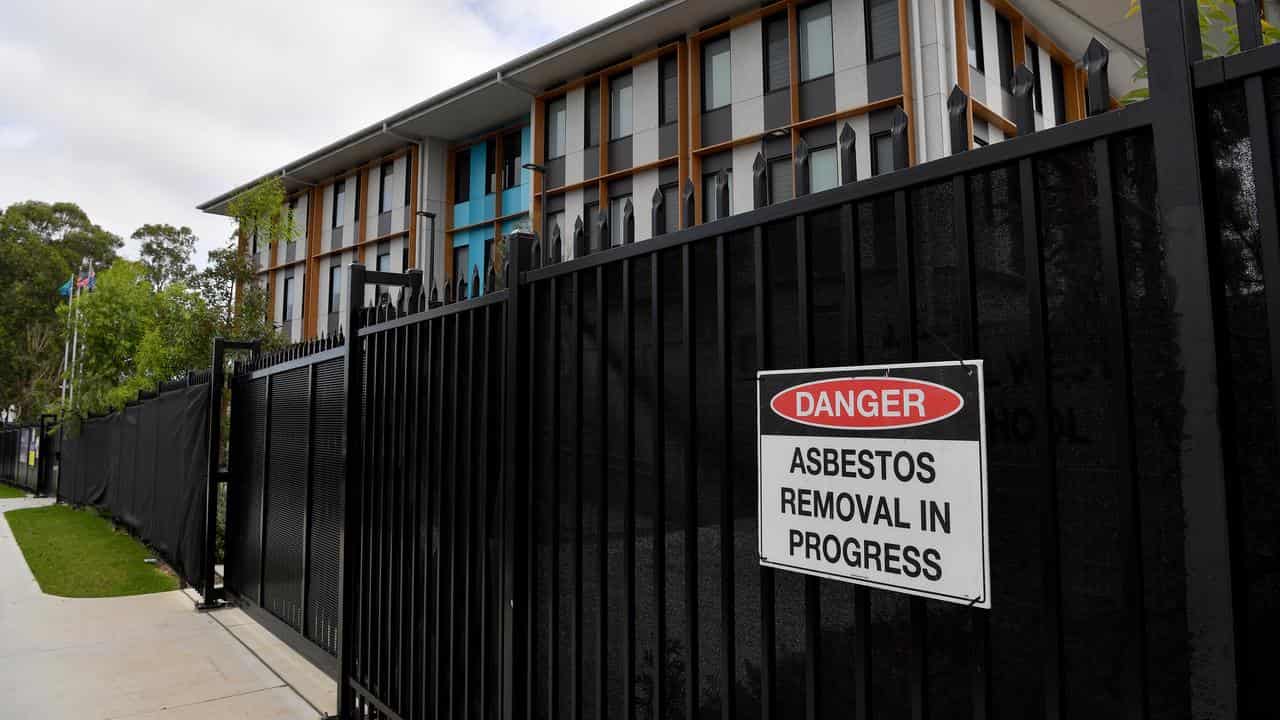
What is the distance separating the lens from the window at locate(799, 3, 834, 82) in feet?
55.9

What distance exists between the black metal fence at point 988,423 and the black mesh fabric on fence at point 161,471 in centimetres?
647

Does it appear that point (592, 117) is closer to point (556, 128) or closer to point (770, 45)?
point (556, 128)

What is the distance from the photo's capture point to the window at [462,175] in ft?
90.2

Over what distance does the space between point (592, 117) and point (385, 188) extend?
11.2 m

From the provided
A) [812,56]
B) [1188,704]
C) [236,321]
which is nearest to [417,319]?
[1188,704]

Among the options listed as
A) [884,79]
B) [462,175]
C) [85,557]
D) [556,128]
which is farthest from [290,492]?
[462,175]

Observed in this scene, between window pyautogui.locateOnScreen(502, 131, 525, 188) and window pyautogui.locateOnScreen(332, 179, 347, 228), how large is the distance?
8724 millimetres

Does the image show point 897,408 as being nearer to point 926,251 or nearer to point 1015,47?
point 926,251

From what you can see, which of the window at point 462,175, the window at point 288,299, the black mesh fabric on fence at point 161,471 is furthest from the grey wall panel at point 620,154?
the window at point 288,299

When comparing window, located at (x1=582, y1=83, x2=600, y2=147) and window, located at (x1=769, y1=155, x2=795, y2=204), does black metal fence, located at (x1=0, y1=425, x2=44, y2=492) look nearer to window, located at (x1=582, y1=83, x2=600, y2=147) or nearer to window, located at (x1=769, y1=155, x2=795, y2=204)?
window, located at (x1=582, y1=83, x2=600, y2=147)

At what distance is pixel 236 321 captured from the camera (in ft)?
48.6

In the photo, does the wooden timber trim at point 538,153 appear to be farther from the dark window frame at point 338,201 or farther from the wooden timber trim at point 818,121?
the dark window frame at point 338,201

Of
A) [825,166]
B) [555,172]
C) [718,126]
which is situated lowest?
[825,166]

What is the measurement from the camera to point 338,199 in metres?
31.6
